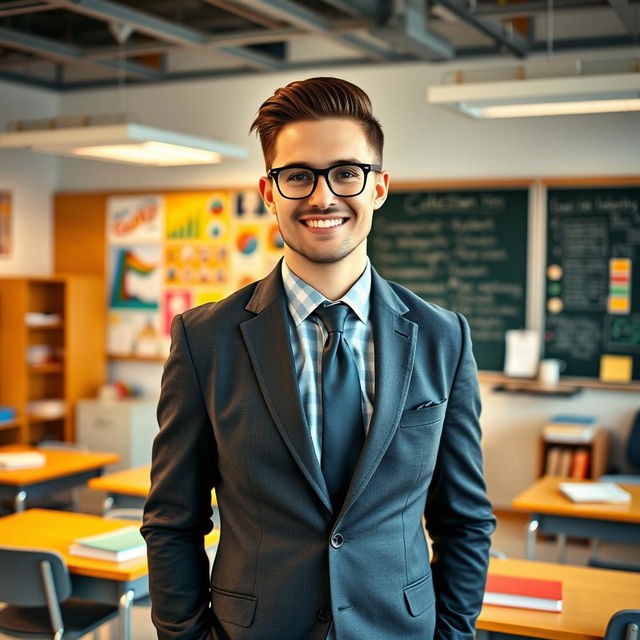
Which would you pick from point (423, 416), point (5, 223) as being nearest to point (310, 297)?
point (423, 416)

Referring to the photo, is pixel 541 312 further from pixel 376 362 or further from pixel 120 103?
pixel 376 362

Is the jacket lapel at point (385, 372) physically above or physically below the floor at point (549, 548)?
above

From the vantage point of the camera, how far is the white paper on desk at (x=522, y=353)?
638 centimetres

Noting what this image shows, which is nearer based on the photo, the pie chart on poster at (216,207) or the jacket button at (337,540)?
the jacket button at (337,540)

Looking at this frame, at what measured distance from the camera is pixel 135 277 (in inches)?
305

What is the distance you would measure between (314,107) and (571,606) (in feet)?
5.75

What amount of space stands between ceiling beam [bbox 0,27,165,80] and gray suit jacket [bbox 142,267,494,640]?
15.5 feet

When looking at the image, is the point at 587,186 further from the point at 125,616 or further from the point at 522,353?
the point at 125,616

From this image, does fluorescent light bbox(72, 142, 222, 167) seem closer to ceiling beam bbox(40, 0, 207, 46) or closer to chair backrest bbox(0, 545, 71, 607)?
ceiling beam bbox(40, 0, 207, 46)

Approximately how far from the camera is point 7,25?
662cm

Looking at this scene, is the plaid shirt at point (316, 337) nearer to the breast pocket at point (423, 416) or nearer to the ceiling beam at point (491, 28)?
the breast pocket at point (423, 416)

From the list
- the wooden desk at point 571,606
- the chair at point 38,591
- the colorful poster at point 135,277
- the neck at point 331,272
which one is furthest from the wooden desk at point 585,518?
the colorful poster at point 135,277

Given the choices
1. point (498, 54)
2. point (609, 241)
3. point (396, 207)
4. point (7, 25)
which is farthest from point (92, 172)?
point (609, 241)

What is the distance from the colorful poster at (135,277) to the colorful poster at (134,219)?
0.08m
